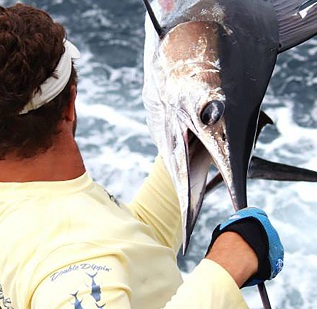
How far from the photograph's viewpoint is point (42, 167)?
1.32 metres

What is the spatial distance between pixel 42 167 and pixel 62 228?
0.15 metres

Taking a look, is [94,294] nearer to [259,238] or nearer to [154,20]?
[259,238]

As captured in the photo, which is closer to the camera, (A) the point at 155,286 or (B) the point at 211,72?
(A) the point at 155,286

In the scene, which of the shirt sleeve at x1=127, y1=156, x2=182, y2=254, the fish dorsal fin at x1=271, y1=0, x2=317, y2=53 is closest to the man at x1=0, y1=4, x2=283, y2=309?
the shirt sleeve at x1=127, y1=156, x2=182, y2=254

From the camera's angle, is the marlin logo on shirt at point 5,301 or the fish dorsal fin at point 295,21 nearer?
the marlin logo on shirt at point 5,301

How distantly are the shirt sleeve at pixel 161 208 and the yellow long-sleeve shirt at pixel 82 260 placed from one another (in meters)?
0.30

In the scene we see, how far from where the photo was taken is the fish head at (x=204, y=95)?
145 cm

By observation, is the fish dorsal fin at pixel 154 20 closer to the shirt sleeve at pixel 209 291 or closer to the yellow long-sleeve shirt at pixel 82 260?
the yellow long-sleeve shirt at pixel 82 260

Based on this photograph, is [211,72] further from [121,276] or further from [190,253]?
[190,253]

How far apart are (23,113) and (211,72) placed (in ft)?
1.41

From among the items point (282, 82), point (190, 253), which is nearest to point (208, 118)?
point (190, 253)

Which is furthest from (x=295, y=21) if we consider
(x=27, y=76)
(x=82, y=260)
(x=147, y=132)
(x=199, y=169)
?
(x=147, y=132)

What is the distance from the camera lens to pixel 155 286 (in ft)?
4.54

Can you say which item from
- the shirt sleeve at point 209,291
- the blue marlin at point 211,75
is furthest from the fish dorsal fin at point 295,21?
the shirt sleeve at point 209,291
